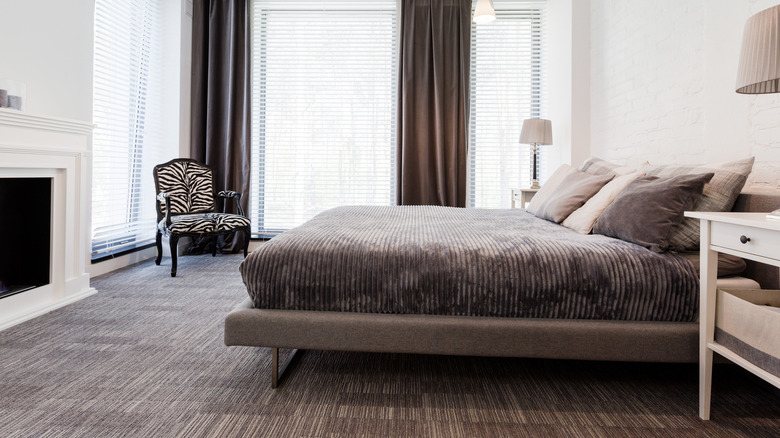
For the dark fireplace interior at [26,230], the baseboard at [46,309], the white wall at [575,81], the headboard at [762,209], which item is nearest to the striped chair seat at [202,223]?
the baseboard at [46,309]

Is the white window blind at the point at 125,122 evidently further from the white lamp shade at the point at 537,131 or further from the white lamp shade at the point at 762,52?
the white lamp shade at the point at 762,52

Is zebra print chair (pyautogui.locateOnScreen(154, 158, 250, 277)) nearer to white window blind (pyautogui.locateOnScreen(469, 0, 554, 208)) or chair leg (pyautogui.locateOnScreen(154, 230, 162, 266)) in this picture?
chair leg (pyautogui.locateOnScreen(154, 230, 162, 266))

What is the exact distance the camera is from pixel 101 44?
358 cm

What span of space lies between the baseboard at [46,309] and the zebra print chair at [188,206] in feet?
2.25

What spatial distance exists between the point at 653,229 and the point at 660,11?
6.54ft

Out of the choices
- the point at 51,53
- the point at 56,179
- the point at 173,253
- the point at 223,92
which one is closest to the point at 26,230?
the point at 56,179

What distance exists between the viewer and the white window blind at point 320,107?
4.70 m

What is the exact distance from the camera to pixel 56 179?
9.05 feet

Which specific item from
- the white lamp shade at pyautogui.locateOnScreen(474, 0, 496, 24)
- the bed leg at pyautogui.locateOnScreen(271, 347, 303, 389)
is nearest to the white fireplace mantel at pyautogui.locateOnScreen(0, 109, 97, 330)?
the bed leg at pyautogui.locateOnScreen(271, 347, 303, 389)

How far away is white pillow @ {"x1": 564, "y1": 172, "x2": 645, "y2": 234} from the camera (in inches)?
84.7

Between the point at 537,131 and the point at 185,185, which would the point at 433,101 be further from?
the point at 185,185

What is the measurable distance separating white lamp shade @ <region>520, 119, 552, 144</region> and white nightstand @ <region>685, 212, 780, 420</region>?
2.63 meters

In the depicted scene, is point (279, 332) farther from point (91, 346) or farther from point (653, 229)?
point (653, 229)

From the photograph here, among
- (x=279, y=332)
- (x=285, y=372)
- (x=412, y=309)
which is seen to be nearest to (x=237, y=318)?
(x=279, y=332)
